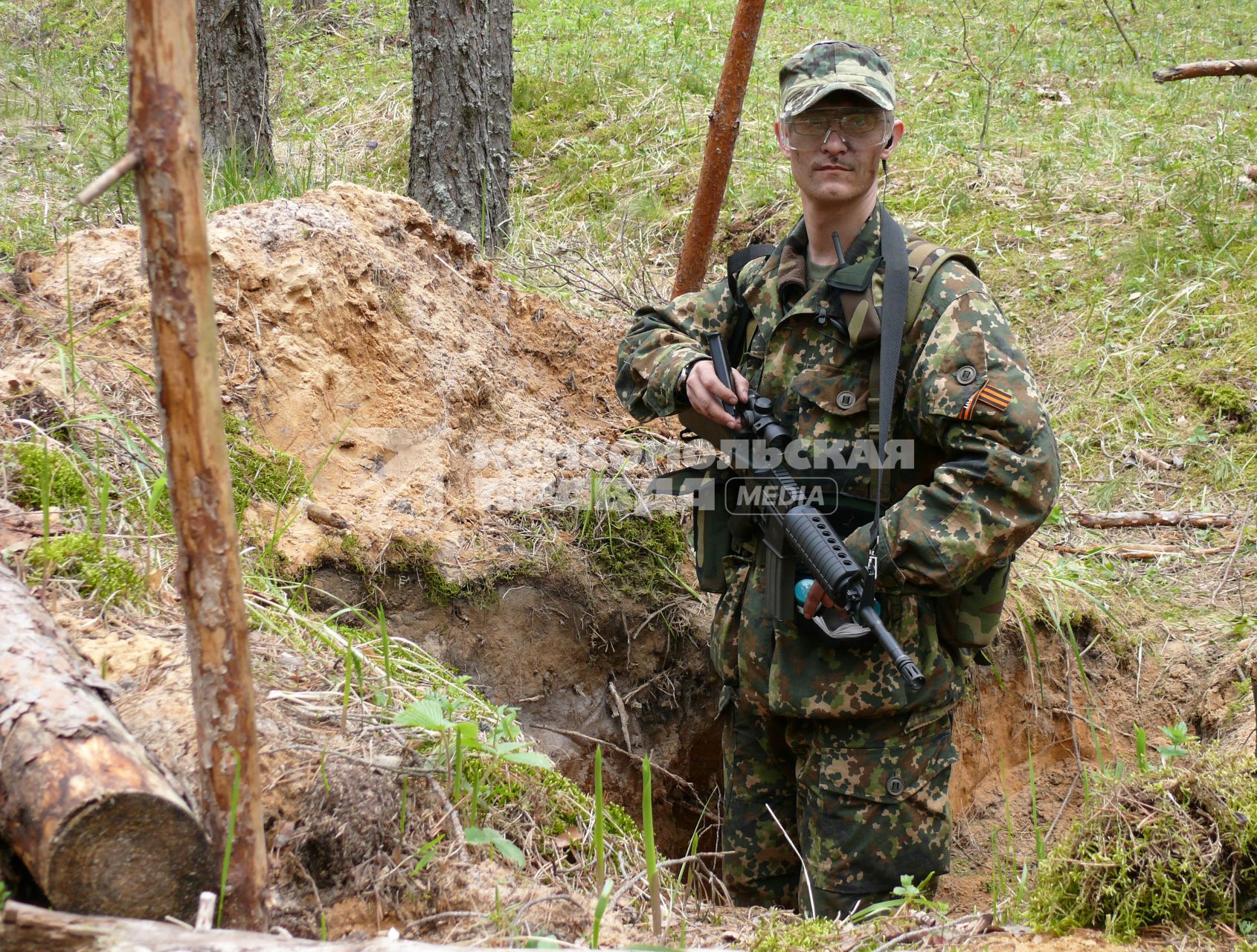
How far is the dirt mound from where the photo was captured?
3.29 metres

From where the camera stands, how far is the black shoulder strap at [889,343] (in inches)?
97.8

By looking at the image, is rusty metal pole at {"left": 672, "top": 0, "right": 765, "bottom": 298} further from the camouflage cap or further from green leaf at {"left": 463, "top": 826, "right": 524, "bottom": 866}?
green leaf at {"left": 463, "top": 826, "right": 524, "bottom": 866}

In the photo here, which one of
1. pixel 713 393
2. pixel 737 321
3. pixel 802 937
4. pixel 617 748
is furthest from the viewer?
pixel 617 748

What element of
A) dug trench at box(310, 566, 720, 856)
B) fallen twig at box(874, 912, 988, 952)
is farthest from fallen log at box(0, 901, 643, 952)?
dug trench at box(310, 566, 720, 856)

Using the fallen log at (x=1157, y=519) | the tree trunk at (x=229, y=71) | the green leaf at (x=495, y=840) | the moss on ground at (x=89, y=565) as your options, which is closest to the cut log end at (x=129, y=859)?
the green leaf at (x=495, y=840)

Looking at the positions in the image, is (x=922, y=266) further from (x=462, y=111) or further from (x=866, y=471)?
(x=462, y=111)

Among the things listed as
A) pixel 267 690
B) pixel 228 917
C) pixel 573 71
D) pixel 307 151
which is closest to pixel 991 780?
pixel 267 690

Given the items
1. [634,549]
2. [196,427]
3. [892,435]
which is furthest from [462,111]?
[196,427]

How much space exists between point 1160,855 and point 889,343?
49.0 inches

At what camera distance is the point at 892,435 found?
2.66 metres

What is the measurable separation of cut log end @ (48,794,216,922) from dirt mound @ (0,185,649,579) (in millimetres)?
1583

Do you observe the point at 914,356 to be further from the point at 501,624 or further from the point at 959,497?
the point at 501,624

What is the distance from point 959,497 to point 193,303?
1.71 metres

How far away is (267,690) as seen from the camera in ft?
7.41
